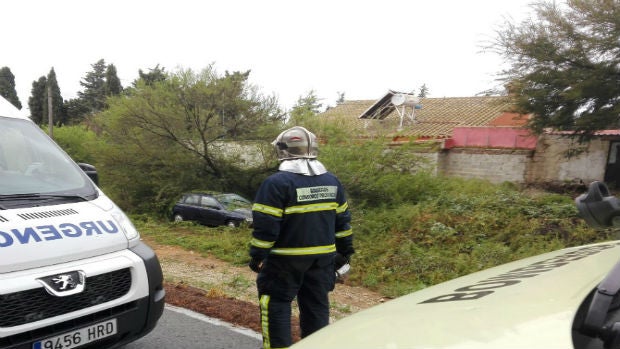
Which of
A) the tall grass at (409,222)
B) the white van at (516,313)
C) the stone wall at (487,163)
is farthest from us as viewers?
the stone wall at (487,163)

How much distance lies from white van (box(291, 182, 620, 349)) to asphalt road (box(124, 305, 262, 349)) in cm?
222

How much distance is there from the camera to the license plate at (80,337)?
2641mm

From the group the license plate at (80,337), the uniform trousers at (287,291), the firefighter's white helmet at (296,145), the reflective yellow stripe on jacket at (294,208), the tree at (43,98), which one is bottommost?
the license plate at (80,337)

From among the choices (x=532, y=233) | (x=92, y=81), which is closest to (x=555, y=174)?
(x=532, y=233)

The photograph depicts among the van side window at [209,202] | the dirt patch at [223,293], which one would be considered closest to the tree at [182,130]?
the van side window at [209,202]

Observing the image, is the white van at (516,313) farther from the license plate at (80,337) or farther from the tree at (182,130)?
the tree at (182,130)

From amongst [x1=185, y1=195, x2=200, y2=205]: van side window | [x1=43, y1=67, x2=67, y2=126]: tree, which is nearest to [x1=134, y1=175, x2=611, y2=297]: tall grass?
[x1=185, y1=195, x2=200, y2=205]: van side window

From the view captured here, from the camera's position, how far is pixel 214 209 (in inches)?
532

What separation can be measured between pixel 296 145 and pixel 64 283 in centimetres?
163

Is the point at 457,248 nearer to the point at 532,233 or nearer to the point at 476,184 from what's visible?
the point at 532,233

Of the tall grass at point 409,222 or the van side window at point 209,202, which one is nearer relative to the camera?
the tall grass at point 409,222

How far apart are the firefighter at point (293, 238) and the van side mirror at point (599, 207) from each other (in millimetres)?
1504

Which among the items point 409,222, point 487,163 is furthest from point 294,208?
point 487,163

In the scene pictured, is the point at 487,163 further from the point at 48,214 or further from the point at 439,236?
the point at 48,214
